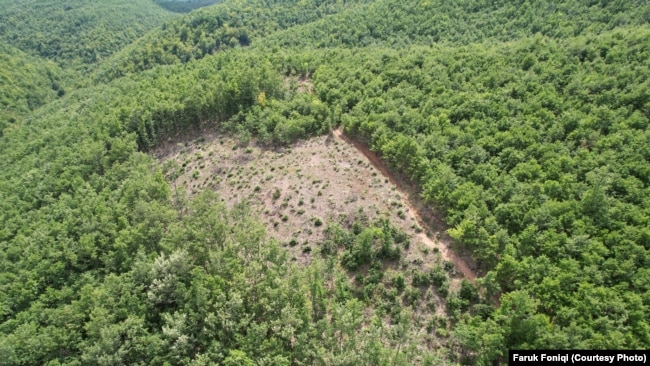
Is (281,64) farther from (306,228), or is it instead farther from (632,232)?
(632,232)

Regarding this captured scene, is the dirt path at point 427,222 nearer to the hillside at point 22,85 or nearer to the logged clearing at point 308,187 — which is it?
the logged clearing at point 308,187

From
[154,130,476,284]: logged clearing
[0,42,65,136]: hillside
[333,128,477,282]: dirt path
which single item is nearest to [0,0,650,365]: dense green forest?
[333,128,477,282]: dirt path

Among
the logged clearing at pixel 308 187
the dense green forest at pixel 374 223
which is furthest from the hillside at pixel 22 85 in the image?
the logged clearing at pixel 308 187

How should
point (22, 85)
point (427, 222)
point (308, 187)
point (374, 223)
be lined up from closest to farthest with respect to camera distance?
point (374, 223)
point (427, 222)
point (308, 187)
point (22, 85)

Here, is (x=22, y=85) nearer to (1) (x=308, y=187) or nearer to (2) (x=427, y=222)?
(1) (x=308, y=187)

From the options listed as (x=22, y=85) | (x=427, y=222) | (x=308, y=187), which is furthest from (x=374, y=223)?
(x=22, y=85)

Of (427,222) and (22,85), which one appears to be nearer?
(427,222)
